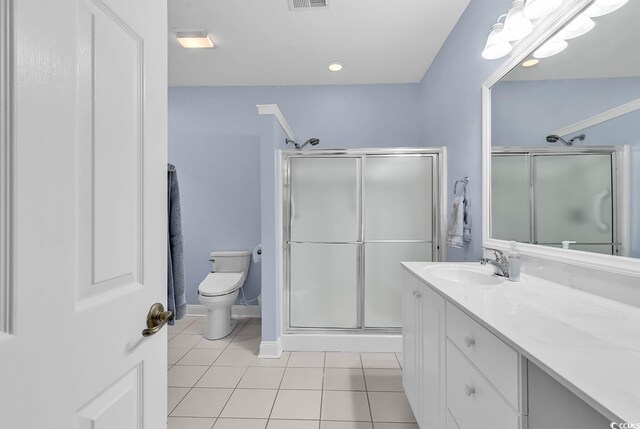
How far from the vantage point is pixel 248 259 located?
3.22 m

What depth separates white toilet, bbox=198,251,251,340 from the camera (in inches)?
106

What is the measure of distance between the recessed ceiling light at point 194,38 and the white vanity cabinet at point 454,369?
2.50 meters

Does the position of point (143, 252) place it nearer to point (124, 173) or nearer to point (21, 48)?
point (124, 173)

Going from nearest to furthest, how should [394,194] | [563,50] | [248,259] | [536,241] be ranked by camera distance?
1. [563,50]
2. [536,241]
3. [394,194]
4. [248,259]

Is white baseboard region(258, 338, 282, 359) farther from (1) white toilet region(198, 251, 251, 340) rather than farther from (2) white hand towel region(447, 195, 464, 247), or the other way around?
(2) white hand towel region(447, 195, 464, 247)

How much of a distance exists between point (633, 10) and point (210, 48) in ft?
9.11

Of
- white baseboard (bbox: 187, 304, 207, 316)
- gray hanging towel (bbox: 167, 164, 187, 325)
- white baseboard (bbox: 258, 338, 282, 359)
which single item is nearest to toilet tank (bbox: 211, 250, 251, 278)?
white baseboard (bbox: 187, 304, 207, 316)

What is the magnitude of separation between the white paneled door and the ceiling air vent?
5.17 feet

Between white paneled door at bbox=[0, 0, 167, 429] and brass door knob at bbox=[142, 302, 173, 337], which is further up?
white paneled door at bbox=[0, 0, 167, 429]

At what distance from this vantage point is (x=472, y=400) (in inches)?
37.5

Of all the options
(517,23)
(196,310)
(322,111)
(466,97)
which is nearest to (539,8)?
(517,23)

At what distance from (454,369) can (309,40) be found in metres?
2.60

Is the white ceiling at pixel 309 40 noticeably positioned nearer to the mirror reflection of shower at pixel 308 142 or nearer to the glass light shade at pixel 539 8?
the mirror reflection of shower at pixel 308 142

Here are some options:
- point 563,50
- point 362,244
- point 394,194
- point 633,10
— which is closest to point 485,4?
point 563,50
